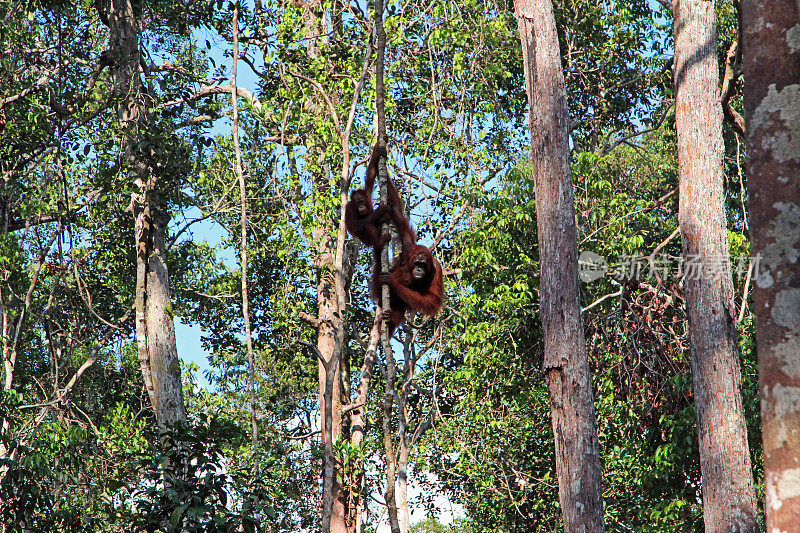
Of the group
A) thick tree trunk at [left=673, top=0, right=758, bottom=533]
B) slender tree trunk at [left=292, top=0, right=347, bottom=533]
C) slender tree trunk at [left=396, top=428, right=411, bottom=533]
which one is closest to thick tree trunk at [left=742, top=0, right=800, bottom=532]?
thick tree trunk at [left=673, top=0, right=758, bottom=533]

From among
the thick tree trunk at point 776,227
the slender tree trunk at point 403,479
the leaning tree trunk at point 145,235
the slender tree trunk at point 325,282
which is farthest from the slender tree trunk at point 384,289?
the slender tree trunk at point 403,479

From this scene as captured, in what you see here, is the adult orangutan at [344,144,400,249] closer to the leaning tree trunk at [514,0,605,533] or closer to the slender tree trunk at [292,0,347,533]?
the slender tree trunk at [292,0,347,533]

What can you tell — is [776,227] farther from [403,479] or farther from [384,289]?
[403,479]

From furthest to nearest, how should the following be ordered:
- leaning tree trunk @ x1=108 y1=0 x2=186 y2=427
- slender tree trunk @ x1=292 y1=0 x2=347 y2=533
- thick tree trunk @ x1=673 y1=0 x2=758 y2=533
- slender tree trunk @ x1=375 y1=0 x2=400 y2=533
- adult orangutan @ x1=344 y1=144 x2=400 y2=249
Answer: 1. slender tree trunk @ x1=292 y1=0 x2=347 y2=533
2. leaning tree trunk @ x1=108 y1=0 x2=186 y2=427
3. adult orangutan @ x1=344 y1=144 x2=400 y2=249
4. thick tree trunk @ x1=673 y1=0 x2=758 y2=533
5. slender tree trunk @ x1=375 y1=0 x2=400 y2=533

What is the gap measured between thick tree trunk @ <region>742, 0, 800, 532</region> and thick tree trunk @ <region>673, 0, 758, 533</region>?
424 cm

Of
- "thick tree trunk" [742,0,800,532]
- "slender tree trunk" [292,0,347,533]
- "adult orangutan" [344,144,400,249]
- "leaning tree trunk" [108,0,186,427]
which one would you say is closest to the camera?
"thick tree trunk" [742,0,800,532]

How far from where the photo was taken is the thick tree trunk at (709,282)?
5848 mm

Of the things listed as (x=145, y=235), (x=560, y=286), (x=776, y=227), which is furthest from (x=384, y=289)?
(x=145, y=235)

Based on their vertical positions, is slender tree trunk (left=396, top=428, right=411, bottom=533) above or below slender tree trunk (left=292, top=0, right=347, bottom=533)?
below

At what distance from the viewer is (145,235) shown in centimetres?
809

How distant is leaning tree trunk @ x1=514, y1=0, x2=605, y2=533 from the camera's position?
426 centimetres

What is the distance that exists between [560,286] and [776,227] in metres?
2.50

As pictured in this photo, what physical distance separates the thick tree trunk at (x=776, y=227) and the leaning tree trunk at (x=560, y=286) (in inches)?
90.9

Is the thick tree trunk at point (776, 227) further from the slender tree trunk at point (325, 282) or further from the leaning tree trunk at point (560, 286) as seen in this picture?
the slender tree trunk at point (325, 282)
